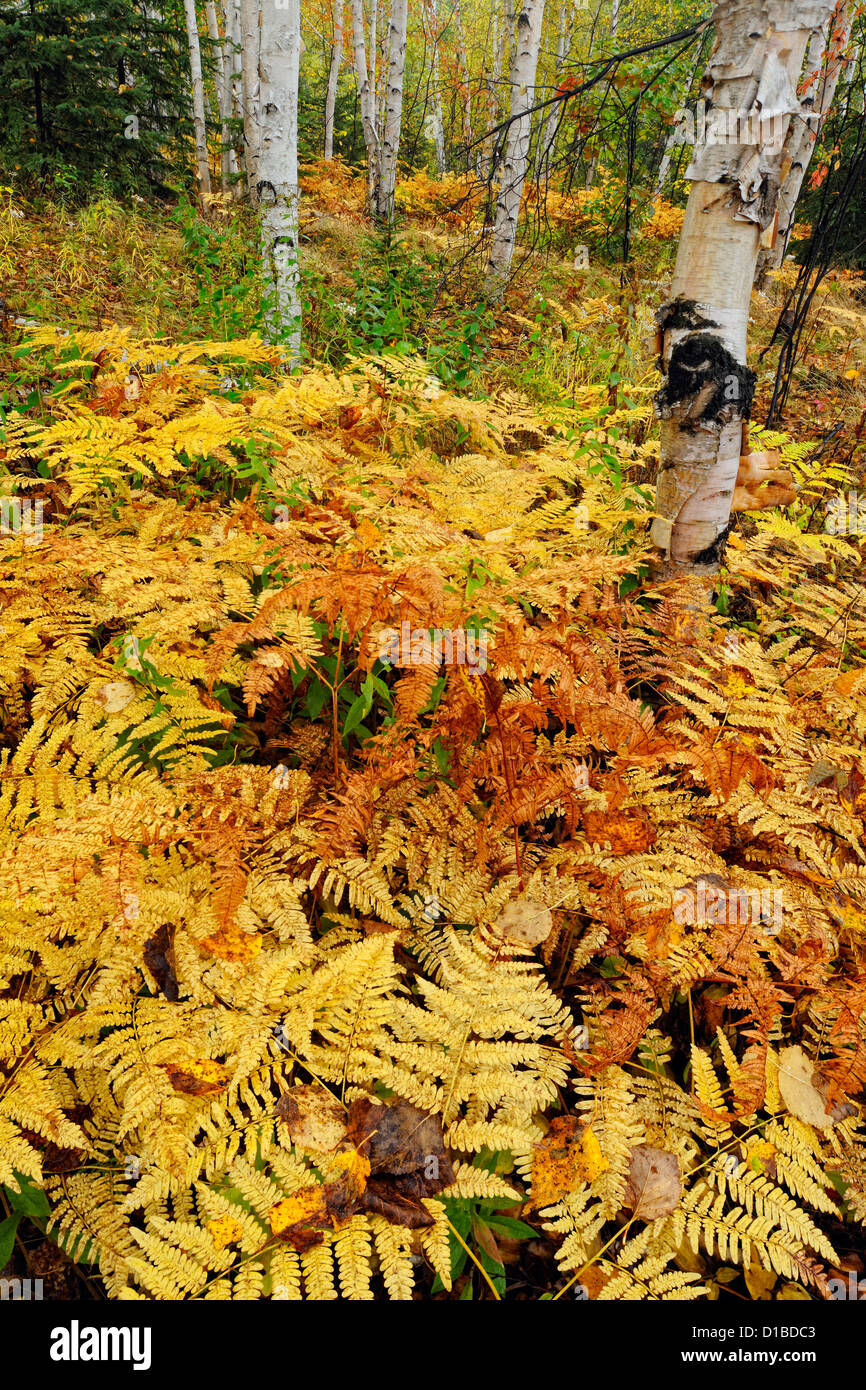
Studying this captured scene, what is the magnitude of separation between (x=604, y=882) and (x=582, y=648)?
2.15 ft

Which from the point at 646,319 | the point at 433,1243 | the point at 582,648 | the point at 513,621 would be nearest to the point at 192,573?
the point at 513,621

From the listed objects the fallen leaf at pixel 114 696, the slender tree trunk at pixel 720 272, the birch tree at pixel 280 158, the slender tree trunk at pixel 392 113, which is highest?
the slender tree trunk at pixel 392 113

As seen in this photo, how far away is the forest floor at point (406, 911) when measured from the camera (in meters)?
1.51

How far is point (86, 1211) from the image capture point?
1.51 meters

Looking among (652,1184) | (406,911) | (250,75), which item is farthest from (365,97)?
(652,1184)

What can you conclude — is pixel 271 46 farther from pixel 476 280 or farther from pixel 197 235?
pixel 476 280

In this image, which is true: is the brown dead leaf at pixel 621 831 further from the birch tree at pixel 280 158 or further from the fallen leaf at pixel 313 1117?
the birch tree at pixel 280 158

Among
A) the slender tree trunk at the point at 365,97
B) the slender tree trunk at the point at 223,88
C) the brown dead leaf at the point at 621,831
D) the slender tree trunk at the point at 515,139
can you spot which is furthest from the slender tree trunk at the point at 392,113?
the brown dead leaf at the point at 621,831

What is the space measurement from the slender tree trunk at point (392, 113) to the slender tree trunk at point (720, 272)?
892 cm

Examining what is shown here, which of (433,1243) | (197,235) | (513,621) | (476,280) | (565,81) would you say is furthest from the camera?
(476,280)

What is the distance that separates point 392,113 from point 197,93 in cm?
263

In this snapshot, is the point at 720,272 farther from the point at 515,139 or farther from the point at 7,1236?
the point at 515,139

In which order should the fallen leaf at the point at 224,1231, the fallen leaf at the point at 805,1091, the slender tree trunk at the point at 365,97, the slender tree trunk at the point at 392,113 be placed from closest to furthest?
the fallen leaf at the point at 224,1231 < the fallen leaf at the point at 805,1091 < the slender tree trunk at the point at 392,113 < the slender tree trunk at the point at 365,97

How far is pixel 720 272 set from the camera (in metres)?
2.33
